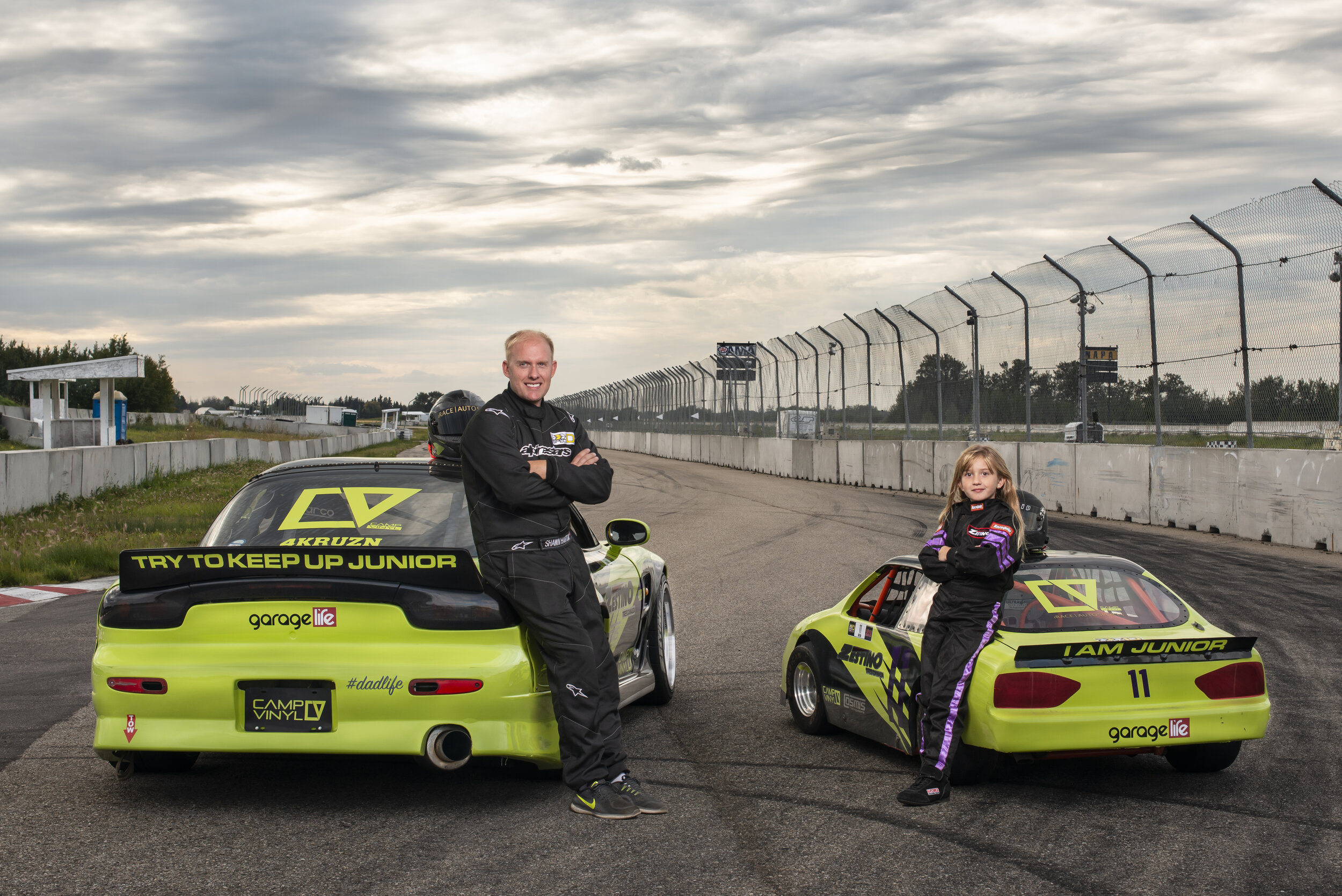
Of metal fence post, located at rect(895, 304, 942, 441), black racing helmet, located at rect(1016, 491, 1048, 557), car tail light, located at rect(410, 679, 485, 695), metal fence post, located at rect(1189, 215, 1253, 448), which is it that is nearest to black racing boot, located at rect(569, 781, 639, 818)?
car tail light, located at rect(410, 679, 485, 695)

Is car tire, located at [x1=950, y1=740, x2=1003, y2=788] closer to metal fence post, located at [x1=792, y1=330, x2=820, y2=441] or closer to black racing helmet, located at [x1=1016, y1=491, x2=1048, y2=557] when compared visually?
black racing helmet, located at [x1=1016, y1=491, x2=1048, y2=557]

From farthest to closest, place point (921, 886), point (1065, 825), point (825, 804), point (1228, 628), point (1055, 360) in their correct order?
point (1055, 360), point (1228, 628), point (825, 804), point (1065, 825), point (921, 886)

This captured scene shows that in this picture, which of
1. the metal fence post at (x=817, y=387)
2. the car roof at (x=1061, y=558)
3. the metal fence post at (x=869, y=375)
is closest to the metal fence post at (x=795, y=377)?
the metal fence post at (x=817, y=387)

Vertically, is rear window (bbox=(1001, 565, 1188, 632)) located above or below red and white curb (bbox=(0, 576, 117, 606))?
above

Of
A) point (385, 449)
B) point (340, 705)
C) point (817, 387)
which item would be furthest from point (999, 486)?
point (385, 449)

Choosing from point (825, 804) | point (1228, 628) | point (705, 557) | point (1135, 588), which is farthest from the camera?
point (705, 557)

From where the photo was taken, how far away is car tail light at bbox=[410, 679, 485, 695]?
14.4 feet

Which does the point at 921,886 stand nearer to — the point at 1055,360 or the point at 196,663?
the point at 196,663

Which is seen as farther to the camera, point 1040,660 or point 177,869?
point 1040,660

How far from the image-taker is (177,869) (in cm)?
388

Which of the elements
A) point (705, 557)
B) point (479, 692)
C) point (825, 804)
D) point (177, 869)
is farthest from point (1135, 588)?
point (705, 557)

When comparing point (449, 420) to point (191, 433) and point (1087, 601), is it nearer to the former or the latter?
point (1087, 601)

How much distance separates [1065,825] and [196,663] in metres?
3.04

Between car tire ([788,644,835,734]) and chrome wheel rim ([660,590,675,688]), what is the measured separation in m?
0.65
